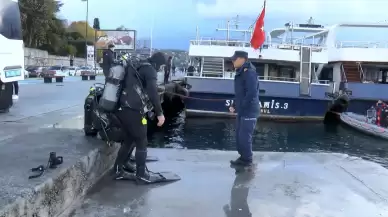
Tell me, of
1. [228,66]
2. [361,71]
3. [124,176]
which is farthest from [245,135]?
[361,71]

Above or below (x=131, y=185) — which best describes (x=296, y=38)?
above

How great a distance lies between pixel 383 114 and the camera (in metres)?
19.0

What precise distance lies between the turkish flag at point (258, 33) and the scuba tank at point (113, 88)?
15877 mm

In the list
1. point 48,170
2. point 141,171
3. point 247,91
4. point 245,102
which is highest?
point 247,91

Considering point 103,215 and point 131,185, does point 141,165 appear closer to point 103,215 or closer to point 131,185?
point 131,185

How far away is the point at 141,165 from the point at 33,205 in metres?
1.70

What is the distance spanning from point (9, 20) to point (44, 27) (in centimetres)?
5498

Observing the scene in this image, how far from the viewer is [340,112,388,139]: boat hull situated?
58.3ft

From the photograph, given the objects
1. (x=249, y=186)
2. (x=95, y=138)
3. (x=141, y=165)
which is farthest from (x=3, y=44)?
(x=249, y=186)

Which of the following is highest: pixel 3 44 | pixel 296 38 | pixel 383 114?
pixel 296 38

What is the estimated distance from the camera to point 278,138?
17.8m

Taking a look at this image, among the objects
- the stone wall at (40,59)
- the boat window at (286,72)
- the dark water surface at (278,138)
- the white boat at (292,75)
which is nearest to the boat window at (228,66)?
the white boat at (292,75)

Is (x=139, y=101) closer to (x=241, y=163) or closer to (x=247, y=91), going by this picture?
(x=247, y=91)

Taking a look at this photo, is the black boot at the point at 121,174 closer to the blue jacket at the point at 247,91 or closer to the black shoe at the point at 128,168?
the black shoe at the point at 128,168
